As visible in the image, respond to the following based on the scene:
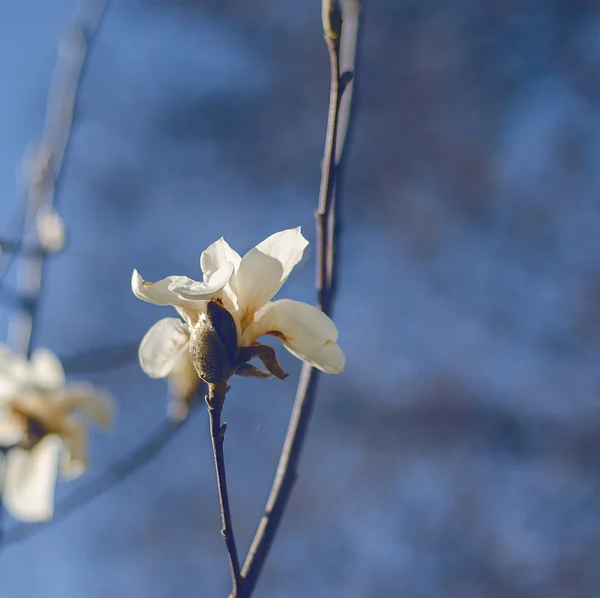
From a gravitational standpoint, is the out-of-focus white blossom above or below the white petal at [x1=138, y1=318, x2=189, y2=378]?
above

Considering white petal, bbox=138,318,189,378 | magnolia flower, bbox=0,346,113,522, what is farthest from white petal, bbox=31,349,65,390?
white petal, bbox=138,318,189,378

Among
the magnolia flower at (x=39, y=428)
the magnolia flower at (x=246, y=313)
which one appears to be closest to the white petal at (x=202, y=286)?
the magnolia flower at (x=246, y=313)

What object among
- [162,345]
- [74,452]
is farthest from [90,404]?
[162,345]

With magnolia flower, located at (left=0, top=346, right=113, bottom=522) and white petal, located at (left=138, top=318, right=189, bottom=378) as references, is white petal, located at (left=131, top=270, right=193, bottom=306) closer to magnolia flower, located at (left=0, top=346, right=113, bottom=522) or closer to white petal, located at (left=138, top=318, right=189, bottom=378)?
white petal, located at (left=138, top=318, right=189, bottom=378)

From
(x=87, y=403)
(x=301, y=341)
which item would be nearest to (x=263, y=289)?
(x=301, y=341)

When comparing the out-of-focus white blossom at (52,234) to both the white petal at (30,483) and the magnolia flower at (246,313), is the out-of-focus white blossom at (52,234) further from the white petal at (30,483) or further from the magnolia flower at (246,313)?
the magnolia flower at (246,313)

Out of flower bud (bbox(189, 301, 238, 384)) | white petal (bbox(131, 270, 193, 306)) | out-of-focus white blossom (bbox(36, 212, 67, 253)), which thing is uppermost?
out-of-focus white blossom (bbox(36, 212, 67, 253))
